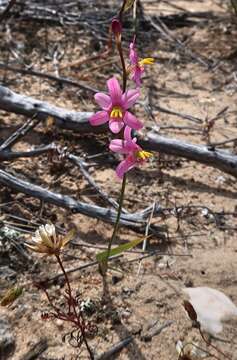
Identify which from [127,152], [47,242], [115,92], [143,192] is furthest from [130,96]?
[143,192]

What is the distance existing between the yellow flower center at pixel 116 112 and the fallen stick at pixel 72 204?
0.57 m

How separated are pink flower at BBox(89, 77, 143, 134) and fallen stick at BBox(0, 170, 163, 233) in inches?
21.3

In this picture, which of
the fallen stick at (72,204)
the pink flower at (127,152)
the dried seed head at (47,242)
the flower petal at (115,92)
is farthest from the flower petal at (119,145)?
the fallen stick at (72,204)

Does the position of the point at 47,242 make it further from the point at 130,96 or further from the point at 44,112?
the point at 44,112

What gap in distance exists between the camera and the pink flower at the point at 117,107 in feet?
5.00

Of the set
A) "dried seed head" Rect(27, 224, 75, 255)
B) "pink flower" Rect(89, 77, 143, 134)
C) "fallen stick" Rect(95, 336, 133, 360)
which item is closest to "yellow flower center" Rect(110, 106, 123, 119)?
"pink flower" Rect(89, 77, 143, 134)

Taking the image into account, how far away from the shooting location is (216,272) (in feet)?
6.53

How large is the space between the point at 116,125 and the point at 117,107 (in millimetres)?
62

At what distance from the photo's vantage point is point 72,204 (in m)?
2.04

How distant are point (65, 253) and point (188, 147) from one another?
2.30 feet

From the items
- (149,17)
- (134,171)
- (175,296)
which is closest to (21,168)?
(134,171)

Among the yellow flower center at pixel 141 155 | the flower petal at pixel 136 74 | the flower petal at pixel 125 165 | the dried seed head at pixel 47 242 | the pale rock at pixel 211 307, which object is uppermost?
the flower petal at pixel 136 74

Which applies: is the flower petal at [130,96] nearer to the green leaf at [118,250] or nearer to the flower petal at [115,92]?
the flower petal at [115,92]

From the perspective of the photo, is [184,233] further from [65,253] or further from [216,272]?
[65,253]
